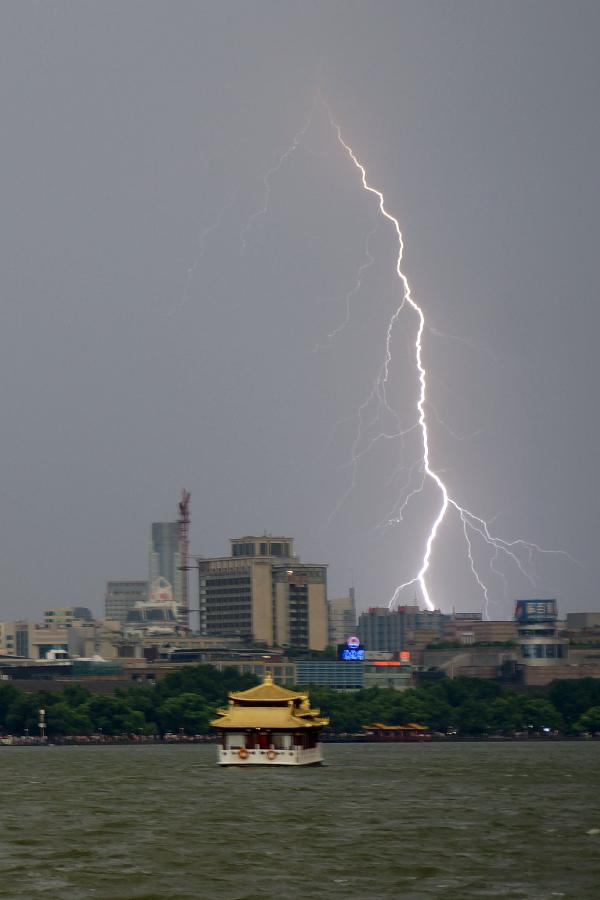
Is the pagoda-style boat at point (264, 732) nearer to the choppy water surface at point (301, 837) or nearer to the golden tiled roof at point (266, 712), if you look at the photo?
the golden tiled roof at point (266, 712)

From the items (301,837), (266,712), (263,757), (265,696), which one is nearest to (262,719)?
(266,712)

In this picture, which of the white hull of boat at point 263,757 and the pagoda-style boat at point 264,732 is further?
the pagoda-style boat at point 264,732

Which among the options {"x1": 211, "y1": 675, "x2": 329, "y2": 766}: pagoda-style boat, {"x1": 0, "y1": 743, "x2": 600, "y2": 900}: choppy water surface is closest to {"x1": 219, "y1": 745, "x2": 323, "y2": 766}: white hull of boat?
{"x1": 211, "y1": 675, "x2": 329, "y2": 766}: pagoda-style boat

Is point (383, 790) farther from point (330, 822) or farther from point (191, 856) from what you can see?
point (191, 856)

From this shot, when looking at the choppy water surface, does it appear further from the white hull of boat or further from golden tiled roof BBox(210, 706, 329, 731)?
golden tiled roof BBox(210, 706, 329, 731)

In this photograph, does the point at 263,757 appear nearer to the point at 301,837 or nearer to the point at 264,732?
the point at 264,732

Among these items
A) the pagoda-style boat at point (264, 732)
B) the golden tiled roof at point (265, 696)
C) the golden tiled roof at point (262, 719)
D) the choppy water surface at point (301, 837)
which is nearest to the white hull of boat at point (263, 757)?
the pagoda-style boat at point (264, 732)

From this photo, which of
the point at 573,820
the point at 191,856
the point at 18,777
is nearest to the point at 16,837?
the point at 191,856
